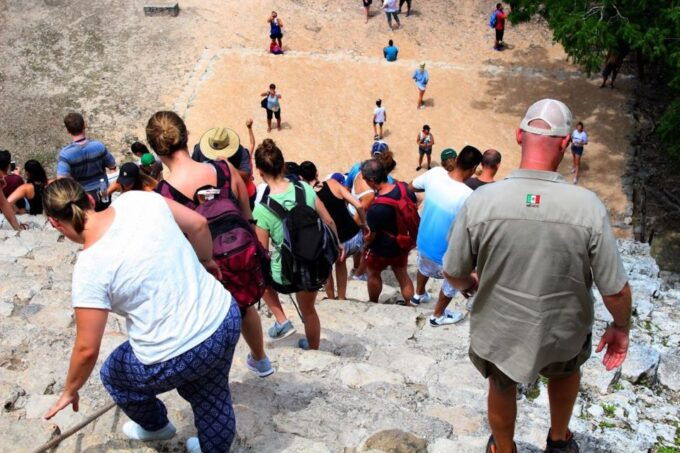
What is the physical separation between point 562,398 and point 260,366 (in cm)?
211

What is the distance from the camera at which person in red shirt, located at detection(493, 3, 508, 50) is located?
18.3m

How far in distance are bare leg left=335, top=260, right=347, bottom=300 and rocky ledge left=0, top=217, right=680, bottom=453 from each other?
0.72 m

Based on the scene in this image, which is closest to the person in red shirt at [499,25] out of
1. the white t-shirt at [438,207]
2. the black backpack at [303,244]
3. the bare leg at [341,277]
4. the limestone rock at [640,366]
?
the bare leg at [341,277]

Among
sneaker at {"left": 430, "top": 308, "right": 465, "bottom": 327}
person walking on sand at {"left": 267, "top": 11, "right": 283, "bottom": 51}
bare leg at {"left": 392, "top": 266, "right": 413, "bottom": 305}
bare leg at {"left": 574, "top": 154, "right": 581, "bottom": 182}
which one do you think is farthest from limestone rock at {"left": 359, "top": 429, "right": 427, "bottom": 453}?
person walking on sand at {"left": 267, "top": 11, "right": 283, "bottom": 51}

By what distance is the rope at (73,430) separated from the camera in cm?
366

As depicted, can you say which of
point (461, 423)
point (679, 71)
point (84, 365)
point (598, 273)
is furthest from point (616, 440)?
point (679, 71)

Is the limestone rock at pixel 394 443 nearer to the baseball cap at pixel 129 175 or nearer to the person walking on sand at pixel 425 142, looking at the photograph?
the baseball cap at pixel 129 175

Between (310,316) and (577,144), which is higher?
(310,316)

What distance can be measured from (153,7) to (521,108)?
10.2 m

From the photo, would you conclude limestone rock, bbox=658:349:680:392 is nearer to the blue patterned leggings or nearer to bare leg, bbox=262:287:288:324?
bare leg, bbox=262:287:288:324

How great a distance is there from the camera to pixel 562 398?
11.9 ft

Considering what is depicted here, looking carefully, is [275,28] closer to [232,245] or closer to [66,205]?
[232,245]

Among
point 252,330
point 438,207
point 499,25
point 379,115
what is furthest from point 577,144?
point 252,330

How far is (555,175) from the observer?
313 cm
